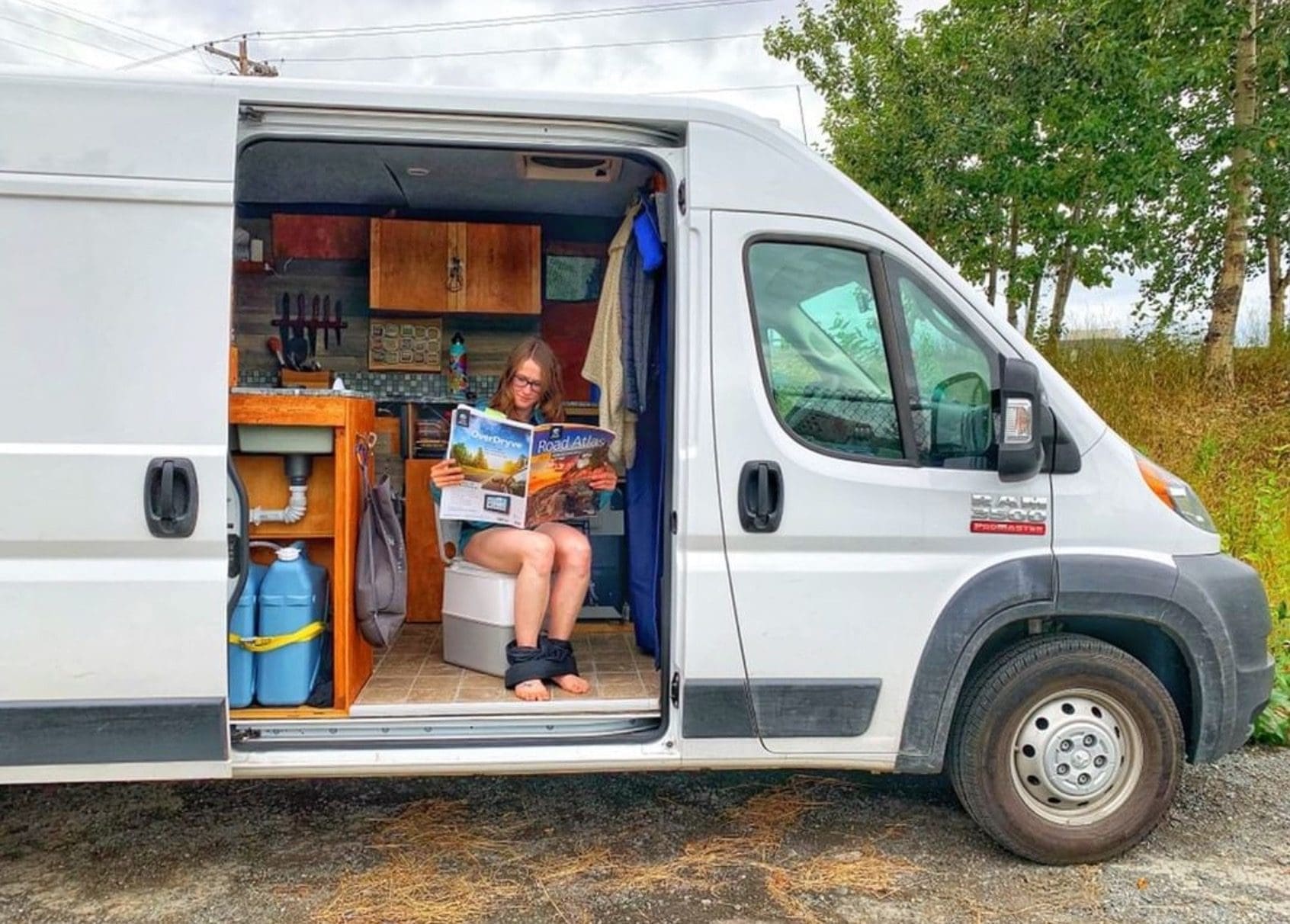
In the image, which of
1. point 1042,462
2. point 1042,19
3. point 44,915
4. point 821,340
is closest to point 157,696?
point 44,915

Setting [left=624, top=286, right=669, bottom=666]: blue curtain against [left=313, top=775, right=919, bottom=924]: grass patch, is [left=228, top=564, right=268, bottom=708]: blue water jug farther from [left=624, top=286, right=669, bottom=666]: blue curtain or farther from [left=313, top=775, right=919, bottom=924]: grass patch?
[left=624, top=286, right=669, bottom=666]: blue curtain

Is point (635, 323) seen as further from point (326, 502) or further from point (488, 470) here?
point (326, 502)

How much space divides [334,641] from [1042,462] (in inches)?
91.7

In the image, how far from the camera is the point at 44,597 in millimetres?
2389

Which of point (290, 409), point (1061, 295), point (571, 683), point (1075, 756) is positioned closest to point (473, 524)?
point (571, 683)

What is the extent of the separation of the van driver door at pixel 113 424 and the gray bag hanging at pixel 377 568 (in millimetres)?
607

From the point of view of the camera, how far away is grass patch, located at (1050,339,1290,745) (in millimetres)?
5371

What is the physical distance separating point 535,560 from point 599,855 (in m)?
1.05

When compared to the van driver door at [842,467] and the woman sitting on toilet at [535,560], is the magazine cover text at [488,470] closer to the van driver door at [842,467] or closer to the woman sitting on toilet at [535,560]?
the woman sitting on toilet at [535,560]

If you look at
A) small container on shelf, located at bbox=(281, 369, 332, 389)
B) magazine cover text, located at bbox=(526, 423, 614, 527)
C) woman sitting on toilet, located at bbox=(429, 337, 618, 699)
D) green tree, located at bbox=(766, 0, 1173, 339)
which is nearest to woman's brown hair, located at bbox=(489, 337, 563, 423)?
woman sitting on toilet, located at bbox=(429, 337, 618, 699)

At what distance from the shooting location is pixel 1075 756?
110 inches

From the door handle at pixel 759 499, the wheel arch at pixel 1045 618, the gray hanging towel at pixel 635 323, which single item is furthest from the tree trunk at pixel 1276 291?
the door handle at pixel 759 499

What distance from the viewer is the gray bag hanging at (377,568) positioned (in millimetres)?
3051

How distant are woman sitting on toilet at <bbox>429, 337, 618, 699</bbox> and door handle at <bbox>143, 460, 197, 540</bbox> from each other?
98 cm
